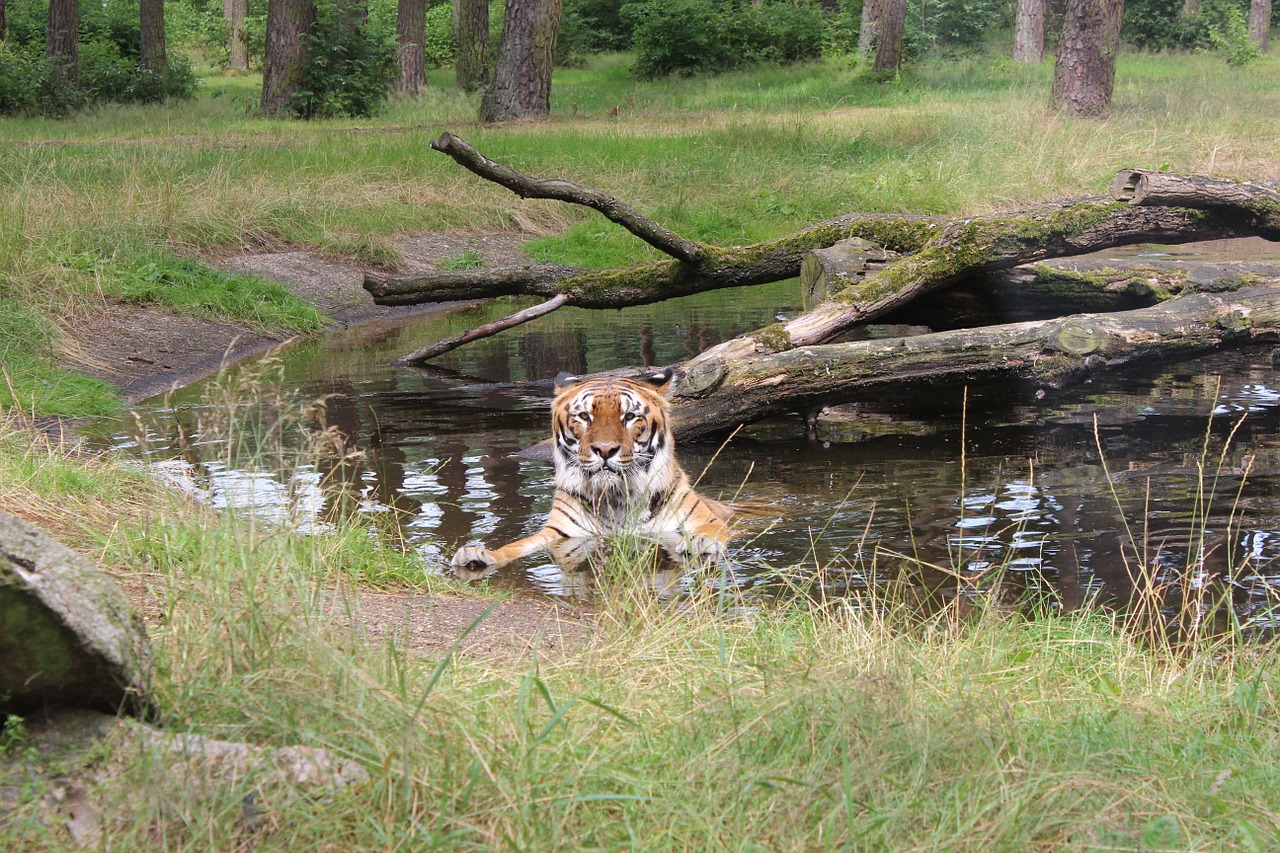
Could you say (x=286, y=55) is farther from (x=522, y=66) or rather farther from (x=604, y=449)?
(x=604, y=449)


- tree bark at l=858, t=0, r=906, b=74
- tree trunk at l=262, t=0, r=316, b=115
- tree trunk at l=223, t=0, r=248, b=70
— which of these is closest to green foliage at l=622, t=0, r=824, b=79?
tree bark at l=858, t=0, r=906, b=74

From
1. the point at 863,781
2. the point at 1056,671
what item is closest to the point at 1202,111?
the point at 1056,671

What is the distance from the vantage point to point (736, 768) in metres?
2.87

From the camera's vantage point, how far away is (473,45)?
28734 millimetres

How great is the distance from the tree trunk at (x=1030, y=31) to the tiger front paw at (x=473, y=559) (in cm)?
3071

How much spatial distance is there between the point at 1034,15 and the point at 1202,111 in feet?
46.3

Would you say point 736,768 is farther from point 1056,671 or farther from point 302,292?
point 302,292

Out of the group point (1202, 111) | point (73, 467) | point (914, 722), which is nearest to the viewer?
point (914, 722)

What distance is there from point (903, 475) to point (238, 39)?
40866 mm

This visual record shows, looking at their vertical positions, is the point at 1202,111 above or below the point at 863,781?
above

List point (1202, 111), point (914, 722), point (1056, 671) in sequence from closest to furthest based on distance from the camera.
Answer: point (914, 722)
point (1056, 671)
point (1202, 111)

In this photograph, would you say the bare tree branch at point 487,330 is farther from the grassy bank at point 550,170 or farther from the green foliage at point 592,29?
the green foliage at point 592,29

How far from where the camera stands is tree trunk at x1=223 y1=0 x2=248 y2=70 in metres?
43.0

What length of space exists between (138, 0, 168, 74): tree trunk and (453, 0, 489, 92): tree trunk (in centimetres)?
763
